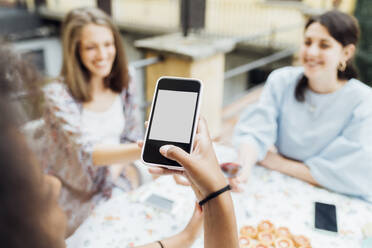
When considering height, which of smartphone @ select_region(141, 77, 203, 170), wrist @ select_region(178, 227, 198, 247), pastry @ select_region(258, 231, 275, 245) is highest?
smartphone @ select_region(141, 77, 203, 170)

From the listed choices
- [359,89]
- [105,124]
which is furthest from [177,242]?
[359,89]

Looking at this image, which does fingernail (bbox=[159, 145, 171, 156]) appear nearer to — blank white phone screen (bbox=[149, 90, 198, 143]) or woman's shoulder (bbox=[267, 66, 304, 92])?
blank white phone screen (bbox=[149, 90, 198, 143])

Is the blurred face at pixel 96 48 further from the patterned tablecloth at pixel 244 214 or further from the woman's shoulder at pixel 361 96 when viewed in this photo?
the woman's shoulder at pixel 361 96

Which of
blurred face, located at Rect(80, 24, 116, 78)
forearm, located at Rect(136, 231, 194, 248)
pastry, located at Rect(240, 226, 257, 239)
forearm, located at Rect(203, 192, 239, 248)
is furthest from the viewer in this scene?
blurred face, located at Rect(80, 24, 116, 78)

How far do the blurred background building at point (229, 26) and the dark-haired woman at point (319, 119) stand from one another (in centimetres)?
76

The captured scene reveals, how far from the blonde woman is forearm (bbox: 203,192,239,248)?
2.23 feet

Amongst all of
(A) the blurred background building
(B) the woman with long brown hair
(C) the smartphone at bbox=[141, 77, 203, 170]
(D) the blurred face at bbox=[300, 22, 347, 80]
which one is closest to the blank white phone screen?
(C) the smartphone at bbox=[141, 77, 203, 170]

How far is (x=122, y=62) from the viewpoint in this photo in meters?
1.53

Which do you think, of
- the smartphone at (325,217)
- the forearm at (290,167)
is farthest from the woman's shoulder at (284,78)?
the smartphone at (325,217)

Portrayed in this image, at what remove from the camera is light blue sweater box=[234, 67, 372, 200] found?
1.16m

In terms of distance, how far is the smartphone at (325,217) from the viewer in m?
0.97

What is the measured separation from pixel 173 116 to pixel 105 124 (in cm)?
85

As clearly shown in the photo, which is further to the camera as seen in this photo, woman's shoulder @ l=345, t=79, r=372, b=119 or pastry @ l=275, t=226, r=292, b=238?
woman's shoulder @ l=345, t=79, r=372, b=119

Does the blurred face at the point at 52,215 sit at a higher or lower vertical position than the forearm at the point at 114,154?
higher
